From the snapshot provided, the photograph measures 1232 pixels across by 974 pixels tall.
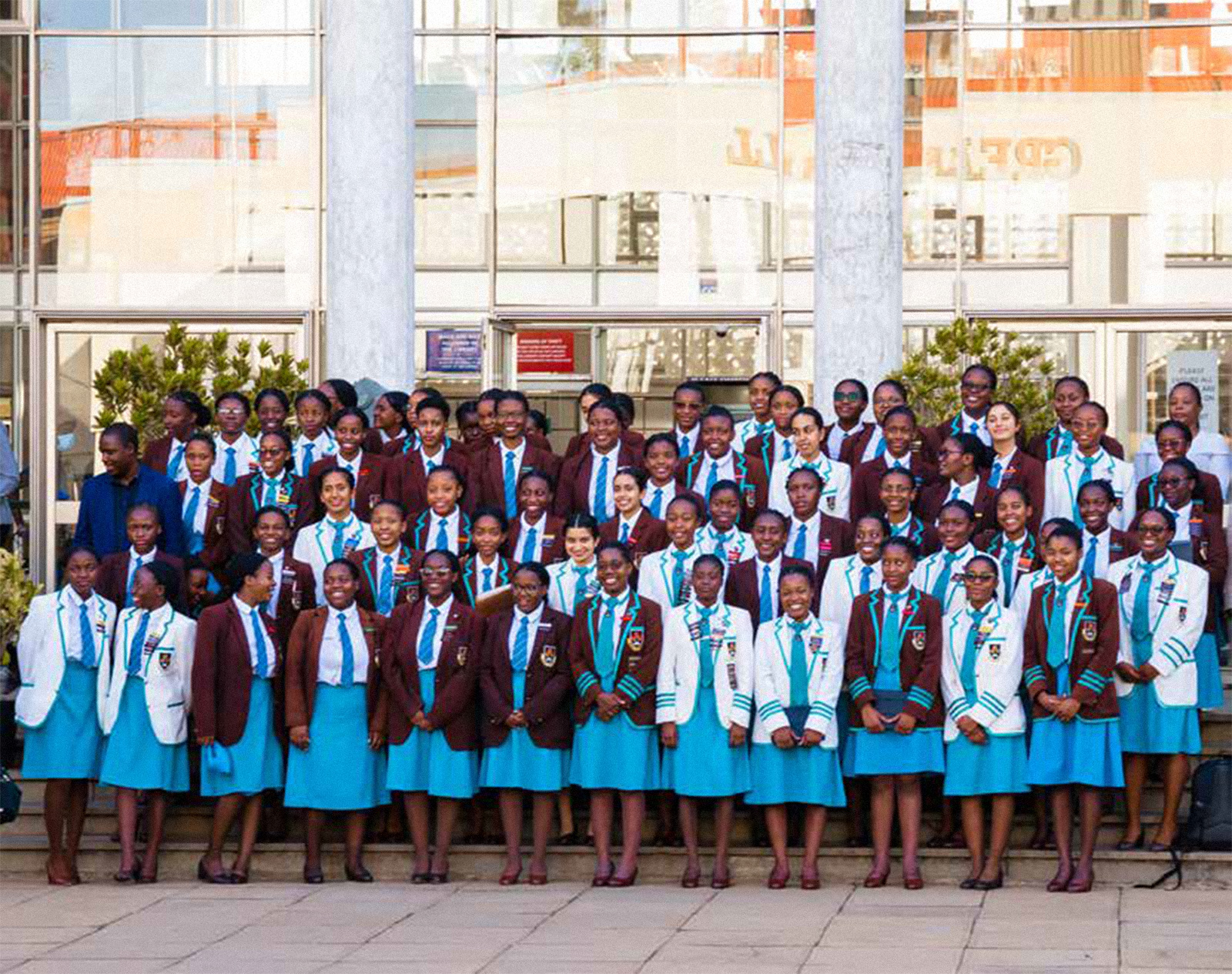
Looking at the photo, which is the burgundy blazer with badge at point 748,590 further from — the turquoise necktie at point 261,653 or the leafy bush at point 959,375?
the leafy bush at point 959,375

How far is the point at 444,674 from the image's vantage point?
1468cm

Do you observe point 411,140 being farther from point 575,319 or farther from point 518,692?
point 518,692

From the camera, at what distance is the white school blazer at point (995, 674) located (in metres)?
14.2

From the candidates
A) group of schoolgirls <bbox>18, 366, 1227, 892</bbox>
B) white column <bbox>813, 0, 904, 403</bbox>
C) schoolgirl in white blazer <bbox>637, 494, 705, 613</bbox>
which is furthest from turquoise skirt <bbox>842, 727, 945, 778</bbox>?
white column <bbox>813, 0, 904, 403</bbox>

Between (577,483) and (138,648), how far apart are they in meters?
2.87

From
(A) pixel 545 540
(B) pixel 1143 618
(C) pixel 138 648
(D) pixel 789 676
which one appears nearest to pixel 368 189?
(A) pixel 545 540

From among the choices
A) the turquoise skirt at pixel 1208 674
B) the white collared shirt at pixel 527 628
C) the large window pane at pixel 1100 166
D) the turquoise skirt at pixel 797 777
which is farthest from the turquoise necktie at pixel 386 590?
the large window pane at pixel 1100 166

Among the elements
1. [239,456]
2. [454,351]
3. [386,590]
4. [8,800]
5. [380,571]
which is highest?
[454,351]

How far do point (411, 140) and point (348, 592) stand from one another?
5022 mm

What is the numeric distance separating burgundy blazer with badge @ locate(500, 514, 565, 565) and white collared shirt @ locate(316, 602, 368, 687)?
3.85 ft

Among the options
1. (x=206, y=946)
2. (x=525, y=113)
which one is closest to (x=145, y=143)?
(x=525, y=113)

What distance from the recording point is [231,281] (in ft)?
72.4

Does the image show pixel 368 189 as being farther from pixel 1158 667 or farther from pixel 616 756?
pixel 1158 667

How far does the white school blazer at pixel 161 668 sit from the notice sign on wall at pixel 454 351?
722 cm
